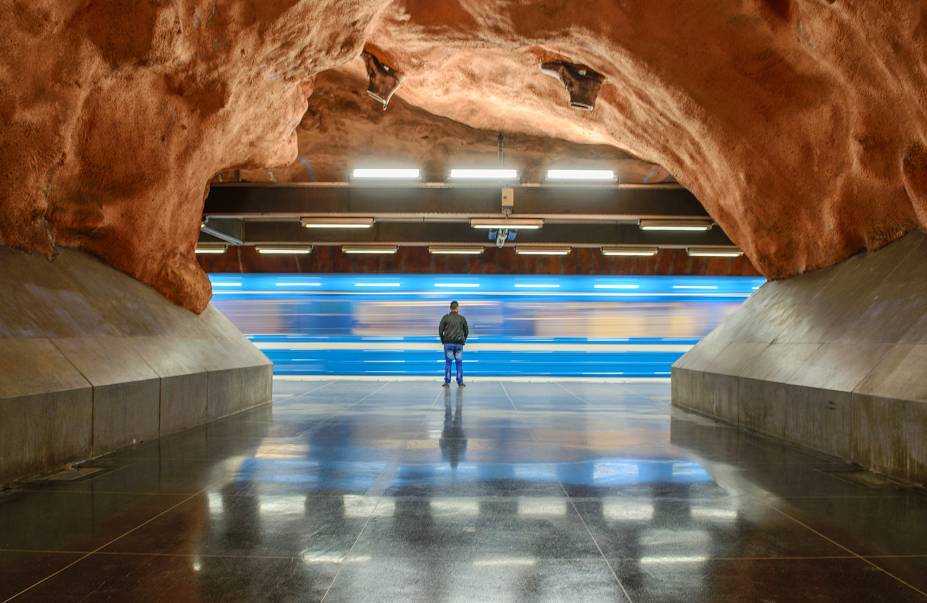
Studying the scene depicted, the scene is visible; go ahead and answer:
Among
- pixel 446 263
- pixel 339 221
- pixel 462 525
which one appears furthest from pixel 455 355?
pixel 462 525

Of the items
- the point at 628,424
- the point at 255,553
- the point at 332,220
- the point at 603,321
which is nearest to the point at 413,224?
the point at 332,220

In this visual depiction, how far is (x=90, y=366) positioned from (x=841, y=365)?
739 centimetres

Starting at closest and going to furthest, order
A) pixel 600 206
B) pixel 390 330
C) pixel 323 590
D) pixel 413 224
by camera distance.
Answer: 1. pixel 323 590
2. pixel 600 206
3. pixel 413 224
4. pixel 390 330

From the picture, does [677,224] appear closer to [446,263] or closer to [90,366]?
[446,263]

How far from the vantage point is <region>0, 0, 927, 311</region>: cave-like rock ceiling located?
589 centimetres

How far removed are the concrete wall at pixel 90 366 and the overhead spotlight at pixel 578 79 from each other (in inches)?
252

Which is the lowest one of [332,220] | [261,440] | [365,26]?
[261,440]

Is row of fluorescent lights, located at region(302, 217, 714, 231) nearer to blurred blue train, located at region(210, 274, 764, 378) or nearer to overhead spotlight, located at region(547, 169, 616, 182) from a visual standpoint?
overhead spotlight, located at region(547, 169, 616, 182)

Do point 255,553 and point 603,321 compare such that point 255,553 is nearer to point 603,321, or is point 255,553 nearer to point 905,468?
point 905,468

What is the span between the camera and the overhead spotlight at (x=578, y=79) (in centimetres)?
875

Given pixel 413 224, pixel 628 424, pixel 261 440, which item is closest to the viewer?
pixel 261 440

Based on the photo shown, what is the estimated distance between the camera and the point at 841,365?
20.3ft

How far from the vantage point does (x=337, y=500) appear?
428 cm

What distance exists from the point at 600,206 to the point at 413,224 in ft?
16.9
